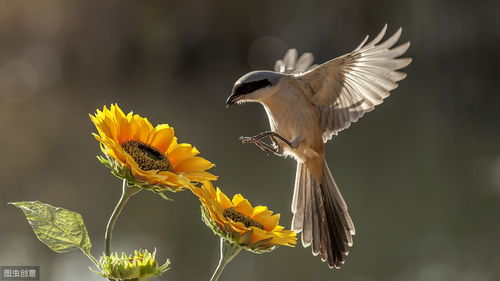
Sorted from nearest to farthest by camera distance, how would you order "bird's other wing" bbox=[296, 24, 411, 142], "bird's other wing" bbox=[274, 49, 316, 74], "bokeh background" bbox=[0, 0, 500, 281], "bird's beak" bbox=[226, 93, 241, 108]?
"bird's beak" bbox=[226, 93, 241, 108]
"bird's other wing" bbox=[296, 24, 411, 142]
"bird's other wing" bbox=[274, 49, 316, 74]
"bokeh background" bbox=[0, 0, 500, 281]

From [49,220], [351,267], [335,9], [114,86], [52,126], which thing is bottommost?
[351,267]

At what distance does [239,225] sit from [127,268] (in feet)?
0.51

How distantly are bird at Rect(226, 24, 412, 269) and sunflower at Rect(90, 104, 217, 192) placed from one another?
26.5 inches

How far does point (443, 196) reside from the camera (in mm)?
7922

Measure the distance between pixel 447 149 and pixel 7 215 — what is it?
5.18 metres

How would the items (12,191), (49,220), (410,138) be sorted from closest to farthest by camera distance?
(49,220), (12,191), (410,138)

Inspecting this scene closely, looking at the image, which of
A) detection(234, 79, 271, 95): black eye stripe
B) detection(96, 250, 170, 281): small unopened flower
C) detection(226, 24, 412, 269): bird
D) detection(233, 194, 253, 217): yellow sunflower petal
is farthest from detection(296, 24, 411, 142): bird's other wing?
detection(96, 250, 170, 281): small unopened flower

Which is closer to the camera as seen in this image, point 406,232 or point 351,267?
point 351,267

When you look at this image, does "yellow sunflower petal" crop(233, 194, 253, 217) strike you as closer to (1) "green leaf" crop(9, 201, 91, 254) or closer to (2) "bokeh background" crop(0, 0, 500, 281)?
(1) "green leaf" crop(9, 201, 91, 254)

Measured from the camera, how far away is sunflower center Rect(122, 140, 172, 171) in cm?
95

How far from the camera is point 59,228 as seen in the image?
2.81ft

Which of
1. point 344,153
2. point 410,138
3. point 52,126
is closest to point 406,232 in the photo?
point 344,153

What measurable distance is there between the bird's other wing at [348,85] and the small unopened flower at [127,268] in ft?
3.48

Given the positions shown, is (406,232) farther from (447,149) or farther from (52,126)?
(52,126)
